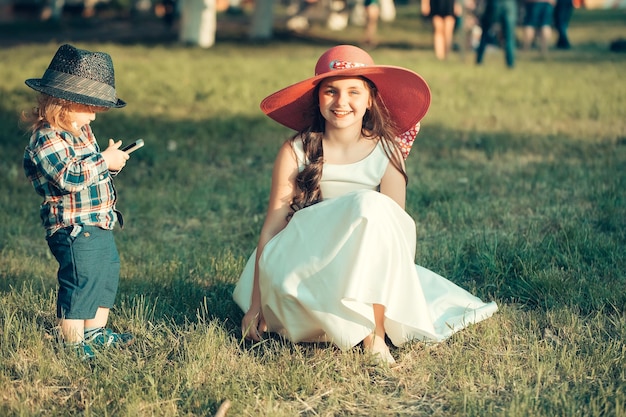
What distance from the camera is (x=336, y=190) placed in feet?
13.3

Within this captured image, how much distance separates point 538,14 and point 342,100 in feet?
50.1

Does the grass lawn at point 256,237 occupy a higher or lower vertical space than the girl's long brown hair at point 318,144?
lower

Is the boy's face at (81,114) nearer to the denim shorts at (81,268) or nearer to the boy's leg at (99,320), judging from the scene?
the denim shorts at (81,268)

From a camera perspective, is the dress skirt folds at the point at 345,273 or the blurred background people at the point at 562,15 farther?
the blurred background people at the point at 562,15

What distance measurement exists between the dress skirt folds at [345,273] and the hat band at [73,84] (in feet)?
3.26

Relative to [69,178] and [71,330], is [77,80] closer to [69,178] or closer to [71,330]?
[69,178]

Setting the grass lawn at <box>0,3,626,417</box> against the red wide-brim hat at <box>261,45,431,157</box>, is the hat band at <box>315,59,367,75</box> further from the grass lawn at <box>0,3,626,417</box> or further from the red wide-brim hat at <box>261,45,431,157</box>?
the grass lawn at <box>0,3,626,417</box>

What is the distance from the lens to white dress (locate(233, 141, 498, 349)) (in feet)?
11.5

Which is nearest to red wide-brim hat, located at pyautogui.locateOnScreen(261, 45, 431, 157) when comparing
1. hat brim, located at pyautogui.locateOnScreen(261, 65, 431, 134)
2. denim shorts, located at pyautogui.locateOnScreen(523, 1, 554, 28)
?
hat brim, located at pyautogui.locateOnScreen(261, 65, 431, 134)

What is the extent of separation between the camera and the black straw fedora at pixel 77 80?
145 inches

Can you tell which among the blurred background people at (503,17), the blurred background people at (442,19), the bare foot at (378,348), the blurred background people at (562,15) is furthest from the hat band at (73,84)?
the blurred background people at (562,15)

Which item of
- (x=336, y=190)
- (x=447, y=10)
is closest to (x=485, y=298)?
(x=336, y=190)

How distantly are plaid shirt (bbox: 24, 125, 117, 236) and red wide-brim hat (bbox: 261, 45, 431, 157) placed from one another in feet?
2.73

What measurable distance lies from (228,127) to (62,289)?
5.68 meters
